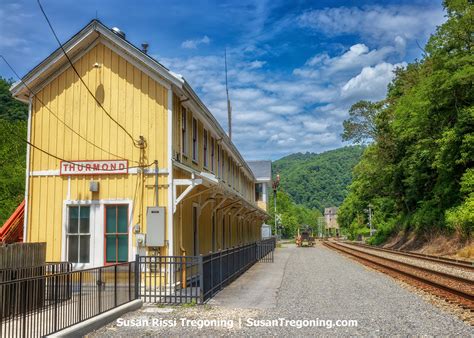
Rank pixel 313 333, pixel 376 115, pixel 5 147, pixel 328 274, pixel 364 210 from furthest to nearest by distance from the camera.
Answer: pixel 364 210 < pixel 376 115 < pixel 5 147 < pixel 328 274 < pixel 313 333

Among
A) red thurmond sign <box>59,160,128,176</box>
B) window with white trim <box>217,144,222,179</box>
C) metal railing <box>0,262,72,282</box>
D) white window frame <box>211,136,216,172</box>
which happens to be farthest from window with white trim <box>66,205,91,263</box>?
window with white trim <box>217,144,222,179</box>

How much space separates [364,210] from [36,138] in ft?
223

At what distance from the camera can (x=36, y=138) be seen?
13.4 meters

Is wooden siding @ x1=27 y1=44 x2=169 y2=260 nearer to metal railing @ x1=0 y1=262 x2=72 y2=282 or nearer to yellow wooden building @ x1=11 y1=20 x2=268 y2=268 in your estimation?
yellow wooden building @ x1=11 y1=20 x2=268 y2=268

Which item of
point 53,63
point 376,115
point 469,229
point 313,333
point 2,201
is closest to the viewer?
Answer: point 313,333

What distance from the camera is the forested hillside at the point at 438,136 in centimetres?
2573

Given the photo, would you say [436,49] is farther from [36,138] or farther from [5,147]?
[5,147]

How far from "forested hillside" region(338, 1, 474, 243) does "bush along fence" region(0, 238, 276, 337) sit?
1802 cm

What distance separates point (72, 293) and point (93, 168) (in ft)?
17.9

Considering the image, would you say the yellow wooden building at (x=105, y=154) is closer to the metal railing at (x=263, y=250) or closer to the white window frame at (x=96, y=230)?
the white window frame at (x=96, y=230)

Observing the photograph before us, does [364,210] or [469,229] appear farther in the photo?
[364,210]

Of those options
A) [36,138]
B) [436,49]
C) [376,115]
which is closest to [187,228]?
[36,138]

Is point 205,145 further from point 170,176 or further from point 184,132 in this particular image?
point 170,176

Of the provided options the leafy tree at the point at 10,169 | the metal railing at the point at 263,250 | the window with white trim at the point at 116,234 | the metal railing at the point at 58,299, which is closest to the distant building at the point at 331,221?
the metal railing at the point at 263,250
